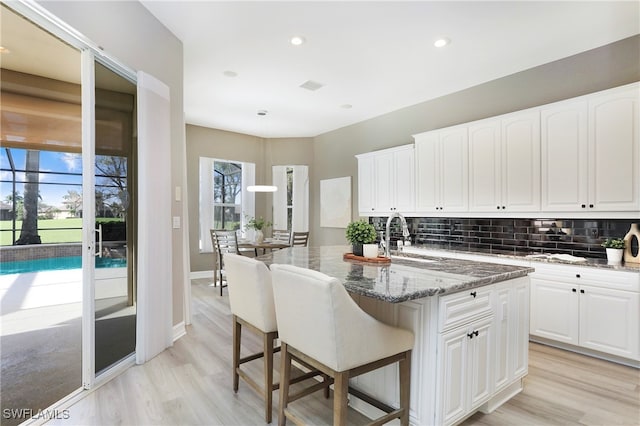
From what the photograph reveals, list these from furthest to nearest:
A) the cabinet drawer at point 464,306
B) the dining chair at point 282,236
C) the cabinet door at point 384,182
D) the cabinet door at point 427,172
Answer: the dining chair at point 282,236 < the cabinet door at point 384,182 < the cabinet door at point 427,172 < the cabinet drawer at point 464,306

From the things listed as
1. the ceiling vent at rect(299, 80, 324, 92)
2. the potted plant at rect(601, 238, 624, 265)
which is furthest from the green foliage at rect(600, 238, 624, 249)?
the ceiling vent at rect(299, 80, 324, 92)

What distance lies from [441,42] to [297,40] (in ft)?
4.69

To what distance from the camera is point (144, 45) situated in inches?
111

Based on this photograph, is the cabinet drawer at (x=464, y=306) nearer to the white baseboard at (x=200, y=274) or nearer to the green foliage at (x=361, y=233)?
the green foliage at (x=361, y=233)

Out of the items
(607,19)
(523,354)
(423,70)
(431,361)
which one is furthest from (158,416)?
(607,19)

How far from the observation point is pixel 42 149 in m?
3.73

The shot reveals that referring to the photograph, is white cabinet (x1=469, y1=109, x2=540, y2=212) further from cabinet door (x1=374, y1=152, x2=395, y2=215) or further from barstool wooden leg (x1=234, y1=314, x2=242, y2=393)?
barstool wooden leg (x1=234, y1=314, x2=242, y2=393)

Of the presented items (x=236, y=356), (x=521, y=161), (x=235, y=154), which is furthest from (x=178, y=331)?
(x=235, y=154)

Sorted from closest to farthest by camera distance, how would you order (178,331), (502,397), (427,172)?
(502,397)
(178,331)
(427,172)

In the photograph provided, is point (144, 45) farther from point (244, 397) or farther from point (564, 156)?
point (564, 156)

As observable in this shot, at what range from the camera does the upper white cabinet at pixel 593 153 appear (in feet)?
9.43

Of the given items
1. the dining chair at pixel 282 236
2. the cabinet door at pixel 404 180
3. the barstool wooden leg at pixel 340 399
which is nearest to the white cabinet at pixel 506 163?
the cabinet door at pixel 404 180

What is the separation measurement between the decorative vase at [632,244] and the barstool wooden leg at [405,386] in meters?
2.66

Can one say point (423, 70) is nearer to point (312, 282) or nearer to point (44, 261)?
point (312, 282)
